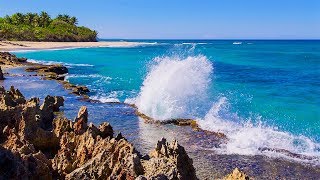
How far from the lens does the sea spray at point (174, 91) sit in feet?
115

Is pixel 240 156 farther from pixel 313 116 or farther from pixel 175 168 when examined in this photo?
pixel 313 116

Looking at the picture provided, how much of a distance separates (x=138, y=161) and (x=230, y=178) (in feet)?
7.90

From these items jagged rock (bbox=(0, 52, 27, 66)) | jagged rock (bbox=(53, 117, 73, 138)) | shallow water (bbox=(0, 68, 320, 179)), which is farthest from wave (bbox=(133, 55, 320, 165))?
jagged rock (bbox=(0, 52, 27, 66))

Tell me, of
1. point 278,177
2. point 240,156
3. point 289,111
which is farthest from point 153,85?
point 278,177

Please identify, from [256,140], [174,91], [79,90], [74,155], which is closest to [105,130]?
[74,155]

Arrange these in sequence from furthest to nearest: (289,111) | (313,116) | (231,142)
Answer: (289,111) < (313,116) < (231,142)

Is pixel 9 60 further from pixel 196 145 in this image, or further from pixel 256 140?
pixel 256 140

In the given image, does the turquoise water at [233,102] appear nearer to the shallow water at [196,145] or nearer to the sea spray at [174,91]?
the sea spray at [174,91]

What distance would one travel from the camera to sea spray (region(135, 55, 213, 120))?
3491 centimetres

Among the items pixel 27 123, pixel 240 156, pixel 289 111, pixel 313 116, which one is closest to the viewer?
pixel 27 123

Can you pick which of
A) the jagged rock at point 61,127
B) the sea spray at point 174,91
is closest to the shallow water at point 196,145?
the sea spray at point 174,91

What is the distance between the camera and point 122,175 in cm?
1012

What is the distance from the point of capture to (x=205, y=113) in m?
35.4

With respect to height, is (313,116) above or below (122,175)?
below
